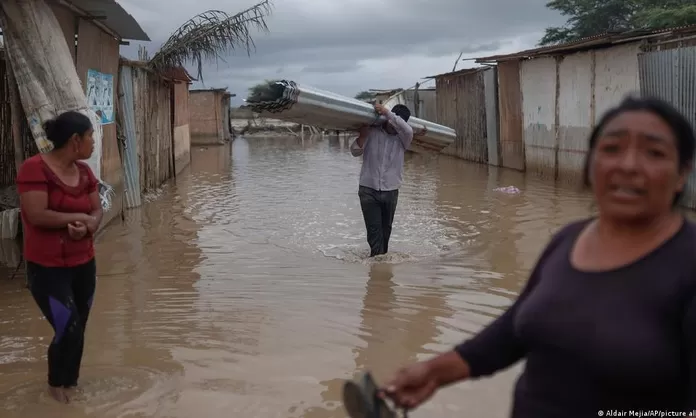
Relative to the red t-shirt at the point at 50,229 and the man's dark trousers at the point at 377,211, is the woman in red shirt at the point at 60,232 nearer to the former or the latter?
the red t-shirt at the point at 50,229

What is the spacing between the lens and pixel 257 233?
29.4 feet

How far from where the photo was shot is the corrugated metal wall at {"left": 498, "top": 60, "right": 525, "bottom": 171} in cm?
1625

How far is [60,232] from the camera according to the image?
3590 millimetres

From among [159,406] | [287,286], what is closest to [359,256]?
[287,286]

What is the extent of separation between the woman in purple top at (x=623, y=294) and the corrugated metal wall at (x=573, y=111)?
460 inches

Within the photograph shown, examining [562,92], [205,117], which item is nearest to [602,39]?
[562,92]

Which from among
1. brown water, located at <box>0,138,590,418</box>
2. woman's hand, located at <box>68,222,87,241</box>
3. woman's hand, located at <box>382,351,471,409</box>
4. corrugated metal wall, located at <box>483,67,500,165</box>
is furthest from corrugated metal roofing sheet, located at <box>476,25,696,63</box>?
woman's hand, located at <box>382,351,471,409</box>

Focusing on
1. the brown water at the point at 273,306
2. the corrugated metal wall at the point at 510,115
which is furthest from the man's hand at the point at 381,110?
the corrugated metal wall at the point at 510,115

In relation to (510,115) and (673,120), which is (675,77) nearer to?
(510,115)

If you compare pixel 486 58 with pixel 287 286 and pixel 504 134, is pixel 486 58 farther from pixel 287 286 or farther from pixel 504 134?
pixel 287 286

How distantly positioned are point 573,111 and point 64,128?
11766 millimetres

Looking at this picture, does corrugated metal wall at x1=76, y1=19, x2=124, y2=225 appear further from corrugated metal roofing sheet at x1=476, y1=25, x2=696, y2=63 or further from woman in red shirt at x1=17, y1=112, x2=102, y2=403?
corrugated metal roofing sheet at x1=476, y1=25, x2=696, y2=63

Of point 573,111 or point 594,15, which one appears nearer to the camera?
point 573,111

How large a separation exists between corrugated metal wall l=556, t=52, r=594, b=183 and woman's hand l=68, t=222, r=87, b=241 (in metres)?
10.7
